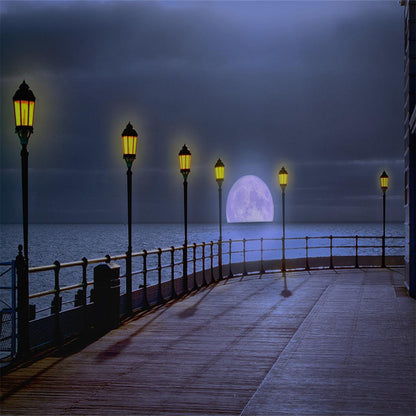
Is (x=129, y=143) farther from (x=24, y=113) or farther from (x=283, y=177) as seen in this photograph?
(x=283, y=177)

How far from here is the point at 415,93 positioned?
1577 cm

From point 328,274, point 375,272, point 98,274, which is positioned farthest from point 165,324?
point 375,272

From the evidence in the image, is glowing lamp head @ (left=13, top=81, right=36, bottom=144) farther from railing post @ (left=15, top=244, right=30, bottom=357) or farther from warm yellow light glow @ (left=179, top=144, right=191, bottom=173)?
warm yellow light glow @ (left=179, top=144, right=191, bottom=173)

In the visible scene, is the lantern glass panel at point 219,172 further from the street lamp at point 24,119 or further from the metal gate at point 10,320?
the street lamp at point 24,119

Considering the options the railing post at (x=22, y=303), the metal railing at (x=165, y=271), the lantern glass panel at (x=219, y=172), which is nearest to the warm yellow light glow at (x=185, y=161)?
the metal railing at (x=165, y=271)

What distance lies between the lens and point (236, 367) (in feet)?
25.8

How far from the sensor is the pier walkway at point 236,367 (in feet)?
20.5

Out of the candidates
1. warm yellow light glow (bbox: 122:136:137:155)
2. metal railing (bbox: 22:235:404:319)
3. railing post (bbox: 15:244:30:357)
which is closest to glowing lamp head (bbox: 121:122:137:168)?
warm yellow light glow (bbox: 122:136:137:155)

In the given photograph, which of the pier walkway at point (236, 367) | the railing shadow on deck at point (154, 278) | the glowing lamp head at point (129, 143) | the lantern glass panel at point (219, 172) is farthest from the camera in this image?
the lantern glass panel at point (219, 172)

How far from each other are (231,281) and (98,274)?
10.4 meters

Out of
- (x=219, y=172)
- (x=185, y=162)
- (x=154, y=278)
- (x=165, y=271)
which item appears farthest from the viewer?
(x=165, y=271)

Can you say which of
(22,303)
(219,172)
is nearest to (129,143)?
(22,303)

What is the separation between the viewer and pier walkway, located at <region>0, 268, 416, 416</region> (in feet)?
20.5

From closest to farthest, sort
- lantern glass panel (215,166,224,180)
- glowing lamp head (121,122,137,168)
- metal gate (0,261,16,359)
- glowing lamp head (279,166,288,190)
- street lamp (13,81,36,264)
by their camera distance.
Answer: metal gate (0,261,16,359) → street lamp (13,81,36,264) → glowing lamp head (121,122,137,168) → lantern glass panel (215,166,224,180) → glowing lamp head (279,166,288,190)
